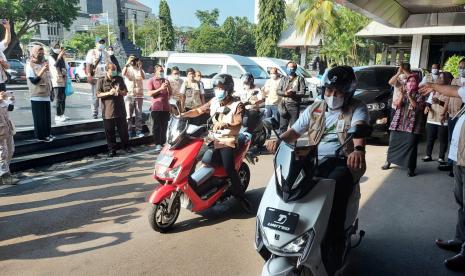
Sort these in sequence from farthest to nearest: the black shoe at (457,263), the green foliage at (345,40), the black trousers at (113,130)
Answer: the green foliage at (345,40)
the black trousers at (113,130)
the black shoe at (457,263)

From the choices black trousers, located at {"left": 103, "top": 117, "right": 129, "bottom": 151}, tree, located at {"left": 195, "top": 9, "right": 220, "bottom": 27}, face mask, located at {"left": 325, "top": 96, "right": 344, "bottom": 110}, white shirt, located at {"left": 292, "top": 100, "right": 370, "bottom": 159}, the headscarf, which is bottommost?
black trousers, located at {"left": 103, "top": 117, "right": 129, "bottom": 151}

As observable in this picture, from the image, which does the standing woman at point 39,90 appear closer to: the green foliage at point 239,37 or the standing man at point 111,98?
the standing man at point 111,98

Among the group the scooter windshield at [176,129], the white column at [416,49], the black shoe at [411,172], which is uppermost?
the white column at [416,49]

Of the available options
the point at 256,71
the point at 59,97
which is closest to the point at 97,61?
the point at 59,97

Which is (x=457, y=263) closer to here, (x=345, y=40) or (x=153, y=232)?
(x=153, y=232)

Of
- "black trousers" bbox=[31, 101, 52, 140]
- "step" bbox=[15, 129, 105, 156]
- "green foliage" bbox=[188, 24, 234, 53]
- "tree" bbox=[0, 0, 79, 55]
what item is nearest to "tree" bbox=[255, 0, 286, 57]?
"green foliage" bbox=[188, 24, 234, 53]

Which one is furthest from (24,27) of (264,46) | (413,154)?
(413,154)

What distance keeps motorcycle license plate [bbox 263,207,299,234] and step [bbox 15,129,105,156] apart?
5.63 meters

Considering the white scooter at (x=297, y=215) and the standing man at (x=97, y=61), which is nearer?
the white scooter at (x=297, y=215)

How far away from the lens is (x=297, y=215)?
266cm

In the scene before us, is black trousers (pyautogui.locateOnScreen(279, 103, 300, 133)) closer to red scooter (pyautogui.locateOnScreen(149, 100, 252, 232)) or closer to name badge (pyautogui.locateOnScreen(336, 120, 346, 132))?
red scooter (pyautogui.locateOnScreen(149, 100, 252, 232))

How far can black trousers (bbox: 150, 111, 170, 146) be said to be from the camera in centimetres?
805

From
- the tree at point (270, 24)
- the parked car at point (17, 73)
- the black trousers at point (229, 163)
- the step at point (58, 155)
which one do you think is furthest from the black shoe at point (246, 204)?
the tree at point (270, 24)

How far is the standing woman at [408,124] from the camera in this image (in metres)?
6.39
